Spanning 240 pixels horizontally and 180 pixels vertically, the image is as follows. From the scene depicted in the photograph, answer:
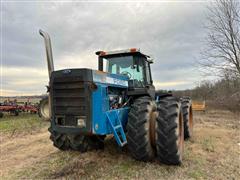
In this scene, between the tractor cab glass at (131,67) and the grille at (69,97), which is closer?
the grille at (69,97)

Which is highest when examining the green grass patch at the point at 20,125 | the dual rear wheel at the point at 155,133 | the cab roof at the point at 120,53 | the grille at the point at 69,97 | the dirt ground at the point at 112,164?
the cab roof at the point at 120,53

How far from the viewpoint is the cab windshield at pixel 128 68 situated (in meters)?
6.38

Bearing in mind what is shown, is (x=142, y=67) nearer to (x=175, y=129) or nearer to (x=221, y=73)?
(x=175, y=129)

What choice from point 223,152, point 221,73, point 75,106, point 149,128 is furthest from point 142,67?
point 221,73

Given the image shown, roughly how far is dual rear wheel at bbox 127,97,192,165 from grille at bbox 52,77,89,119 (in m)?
1.04

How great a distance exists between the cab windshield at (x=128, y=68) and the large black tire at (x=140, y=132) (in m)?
1.29

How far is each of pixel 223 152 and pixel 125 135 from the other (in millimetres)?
2851

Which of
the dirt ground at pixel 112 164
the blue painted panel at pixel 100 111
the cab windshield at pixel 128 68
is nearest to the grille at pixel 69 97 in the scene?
the blue painted panel at pixel 100 111

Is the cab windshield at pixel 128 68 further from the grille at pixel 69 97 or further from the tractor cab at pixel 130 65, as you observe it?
the grille at pixel 69 97

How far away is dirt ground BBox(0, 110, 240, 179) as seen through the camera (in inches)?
188

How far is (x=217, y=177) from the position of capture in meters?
4.71

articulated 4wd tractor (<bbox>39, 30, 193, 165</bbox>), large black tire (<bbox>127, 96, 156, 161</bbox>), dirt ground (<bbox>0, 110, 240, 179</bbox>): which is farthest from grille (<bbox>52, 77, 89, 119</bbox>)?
dirt ground (<bbox>0, 110, 240, 179</bbox>)

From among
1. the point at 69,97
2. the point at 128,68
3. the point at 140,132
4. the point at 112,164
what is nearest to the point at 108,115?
the point at 140,132

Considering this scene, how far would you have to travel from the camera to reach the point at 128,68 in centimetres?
645
